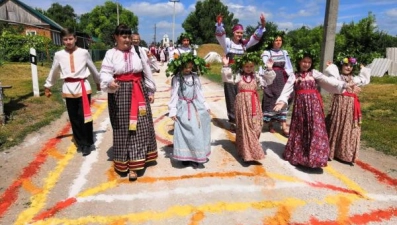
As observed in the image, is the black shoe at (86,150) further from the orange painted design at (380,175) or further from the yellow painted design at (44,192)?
the orange painted design at (380,175)

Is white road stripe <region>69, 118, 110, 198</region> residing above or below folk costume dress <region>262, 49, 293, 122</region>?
below

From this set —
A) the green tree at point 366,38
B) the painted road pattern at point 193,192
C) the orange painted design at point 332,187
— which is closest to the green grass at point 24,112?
the painted road pattern at point 193,192

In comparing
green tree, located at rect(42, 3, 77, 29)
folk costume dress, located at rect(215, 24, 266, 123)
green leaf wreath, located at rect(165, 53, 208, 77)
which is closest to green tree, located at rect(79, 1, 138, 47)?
green tree, located at rect(42, 3, 77, 29)

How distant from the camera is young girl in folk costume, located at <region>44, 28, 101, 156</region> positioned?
514 centimetres

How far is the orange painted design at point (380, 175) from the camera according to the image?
4.39 meters

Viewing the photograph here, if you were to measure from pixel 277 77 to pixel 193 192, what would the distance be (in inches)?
137

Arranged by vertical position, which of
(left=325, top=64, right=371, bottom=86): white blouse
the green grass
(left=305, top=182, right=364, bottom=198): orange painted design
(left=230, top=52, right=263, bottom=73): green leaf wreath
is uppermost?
(left=230, top=52, right=263, bottom=73): green leaf wreath

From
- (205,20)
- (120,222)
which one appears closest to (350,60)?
(120,222)

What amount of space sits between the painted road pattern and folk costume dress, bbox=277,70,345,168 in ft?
0.79

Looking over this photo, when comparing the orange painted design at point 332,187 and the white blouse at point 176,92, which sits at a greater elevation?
the white blouse at point 176,92

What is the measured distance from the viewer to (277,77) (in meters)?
6.58

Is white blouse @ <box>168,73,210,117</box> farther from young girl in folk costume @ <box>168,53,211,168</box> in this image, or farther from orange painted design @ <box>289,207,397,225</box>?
orange painted design @ <box>289,207,397,225</box>

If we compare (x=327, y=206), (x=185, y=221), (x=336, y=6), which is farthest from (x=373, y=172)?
(x=336, y=6)

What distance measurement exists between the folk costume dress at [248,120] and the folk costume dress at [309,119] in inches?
16.8
